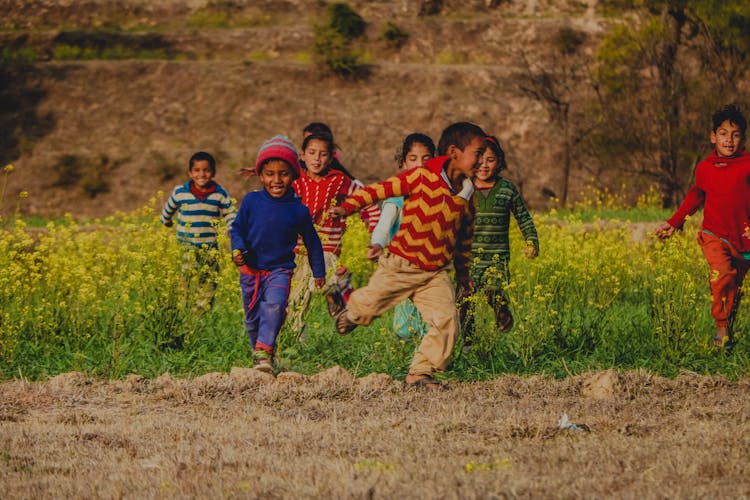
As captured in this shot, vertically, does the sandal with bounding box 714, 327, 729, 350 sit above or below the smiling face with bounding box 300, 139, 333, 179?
below

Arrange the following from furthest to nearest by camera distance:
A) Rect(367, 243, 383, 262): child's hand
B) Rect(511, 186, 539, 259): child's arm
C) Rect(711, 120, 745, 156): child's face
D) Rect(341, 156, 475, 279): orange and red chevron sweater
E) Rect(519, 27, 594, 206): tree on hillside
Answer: Rect(519, 27, 594, 206): tree on hillside
Rect(511, 186, 539, 259): child's arm
Rect(711, 120, 745, 156): child's face
Rect(341, 156, 475, 279): orange and red chevron sweater
Rect(367, 243, 383, 262): child's hand

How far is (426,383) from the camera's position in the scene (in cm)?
585

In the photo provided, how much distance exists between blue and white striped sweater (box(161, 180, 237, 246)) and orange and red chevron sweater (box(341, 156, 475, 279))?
2.86 meters

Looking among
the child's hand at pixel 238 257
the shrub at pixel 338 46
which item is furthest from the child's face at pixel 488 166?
the shrub at pixel 338 46

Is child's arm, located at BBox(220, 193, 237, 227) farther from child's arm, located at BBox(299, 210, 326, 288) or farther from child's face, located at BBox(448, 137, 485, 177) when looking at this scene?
child's face, located at BBox(448, 137, 485, 177)

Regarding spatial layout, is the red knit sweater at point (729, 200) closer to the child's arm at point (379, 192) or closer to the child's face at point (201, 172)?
the child's arm at point (379, 192)

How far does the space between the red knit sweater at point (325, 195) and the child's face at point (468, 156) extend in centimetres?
155

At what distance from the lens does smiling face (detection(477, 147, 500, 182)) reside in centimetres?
725

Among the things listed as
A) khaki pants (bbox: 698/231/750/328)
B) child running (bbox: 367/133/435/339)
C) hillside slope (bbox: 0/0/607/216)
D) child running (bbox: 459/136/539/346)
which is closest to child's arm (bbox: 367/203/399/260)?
child running (bbox: 367/133/435/339)

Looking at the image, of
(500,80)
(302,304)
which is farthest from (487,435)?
(500,80)

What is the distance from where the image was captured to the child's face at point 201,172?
844 centimetres

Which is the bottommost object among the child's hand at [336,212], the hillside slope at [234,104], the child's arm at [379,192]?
the child's hand at [336,212]

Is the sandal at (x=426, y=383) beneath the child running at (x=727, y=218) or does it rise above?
beneath

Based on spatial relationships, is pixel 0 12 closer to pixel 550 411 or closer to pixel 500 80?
pixel 500 80
